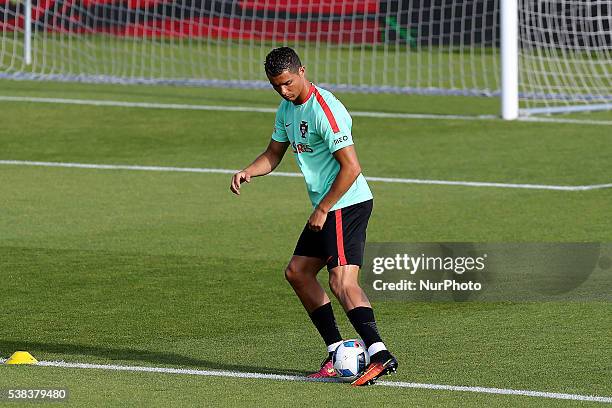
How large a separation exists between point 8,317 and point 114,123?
11743 millimetres

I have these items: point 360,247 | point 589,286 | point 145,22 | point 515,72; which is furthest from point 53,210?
point 145,22

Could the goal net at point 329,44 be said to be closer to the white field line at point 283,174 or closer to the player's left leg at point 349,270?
the white field line at point 283,174

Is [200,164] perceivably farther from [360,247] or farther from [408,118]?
[360,247]

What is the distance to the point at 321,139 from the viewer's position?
7.75m

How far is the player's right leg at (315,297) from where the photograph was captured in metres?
7.90

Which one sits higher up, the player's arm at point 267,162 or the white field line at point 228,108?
the player's arm at point 267,162

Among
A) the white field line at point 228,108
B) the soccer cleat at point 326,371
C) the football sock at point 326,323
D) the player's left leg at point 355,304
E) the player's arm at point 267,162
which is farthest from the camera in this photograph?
the white field line at point 228,108

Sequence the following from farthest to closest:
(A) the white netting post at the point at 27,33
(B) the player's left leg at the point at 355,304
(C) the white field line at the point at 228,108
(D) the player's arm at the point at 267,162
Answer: (A) the white netting post at the point at 27,33
(C) the white field line at the point at 228,108
(D) the player's arm at the point at 267,162
(B) the player's left leg at the point at 355,304

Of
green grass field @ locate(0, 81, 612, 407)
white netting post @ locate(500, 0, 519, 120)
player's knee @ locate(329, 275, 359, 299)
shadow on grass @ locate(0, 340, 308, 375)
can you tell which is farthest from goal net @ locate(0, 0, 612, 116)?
player's knee @ locate(329, 275, 359, 299)

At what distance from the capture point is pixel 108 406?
23.7 feet

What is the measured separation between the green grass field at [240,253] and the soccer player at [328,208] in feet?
0.81

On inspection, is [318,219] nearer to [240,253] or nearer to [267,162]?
[267,162]

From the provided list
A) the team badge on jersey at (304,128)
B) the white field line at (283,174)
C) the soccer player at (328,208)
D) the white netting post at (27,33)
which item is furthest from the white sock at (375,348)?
the white netting post at (27,33)

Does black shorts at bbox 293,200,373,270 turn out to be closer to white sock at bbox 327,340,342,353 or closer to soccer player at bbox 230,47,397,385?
soccer player at bbox 230,47,397,385
